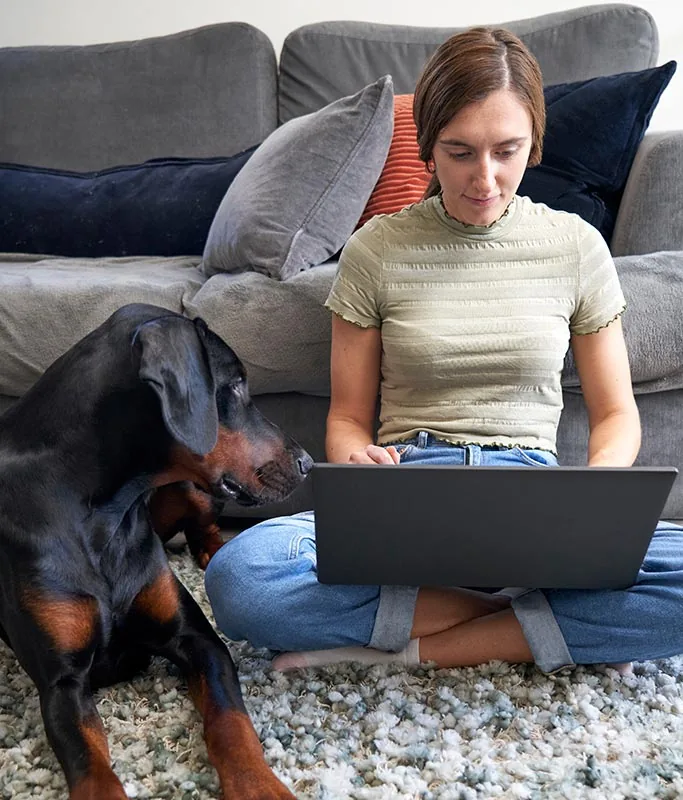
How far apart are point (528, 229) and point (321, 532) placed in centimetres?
66

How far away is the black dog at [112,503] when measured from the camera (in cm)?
113

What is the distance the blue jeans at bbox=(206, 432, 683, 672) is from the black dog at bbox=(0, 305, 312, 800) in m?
0.08

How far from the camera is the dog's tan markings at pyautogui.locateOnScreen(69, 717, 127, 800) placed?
1.00 m

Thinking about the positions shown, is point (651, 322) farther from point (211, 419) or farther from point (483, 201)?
point (211, 419)

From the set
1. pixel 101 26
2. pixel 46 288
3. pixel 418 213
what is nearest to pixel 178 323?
pixel 418 213

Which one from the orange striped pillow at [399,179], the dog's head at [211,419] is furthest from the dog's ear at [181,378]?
the orange striped pillow at [399,179]

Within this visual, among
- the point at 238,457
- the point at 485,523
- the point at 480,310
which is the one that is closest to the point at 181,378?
the point at 238,457

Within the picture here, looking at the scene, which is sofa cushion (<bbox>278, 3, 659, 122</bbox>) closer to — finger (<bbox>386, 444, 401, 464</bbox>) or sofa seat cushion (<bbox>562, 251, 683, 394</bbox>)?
sofa seat cushion (<bbox>562, 251, 683, 394</bbox>)

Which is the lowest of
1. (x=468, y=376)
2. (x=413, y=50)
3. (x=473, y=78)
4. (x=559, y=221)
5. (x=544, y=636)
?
(x=544, y=636)

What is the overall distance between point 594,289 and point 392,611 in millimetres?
624

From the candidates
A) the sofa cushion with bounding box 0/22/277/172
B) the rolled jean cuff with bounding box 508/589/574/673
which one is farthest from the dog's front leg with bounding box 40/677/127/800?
the sofa cushion with bounding box 0/22/277/172

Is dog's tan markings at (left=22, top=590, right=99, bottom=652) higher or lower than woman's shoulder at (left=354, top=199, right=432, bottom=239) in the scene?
lower

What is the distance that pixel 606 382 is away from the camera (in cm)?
149

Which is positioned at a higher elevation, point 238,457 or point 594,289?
point 594,289
